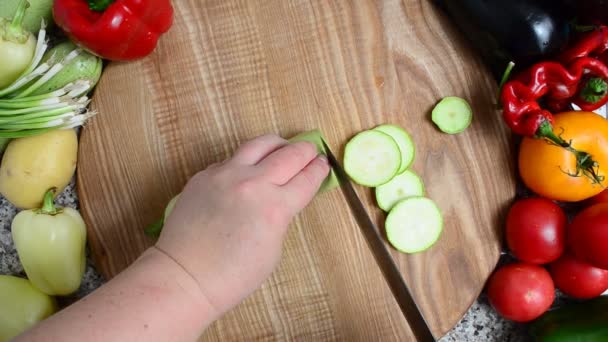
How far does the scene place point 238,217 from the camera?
1.02 metres

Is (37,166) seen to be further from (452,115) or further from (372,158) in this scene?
(452,115)

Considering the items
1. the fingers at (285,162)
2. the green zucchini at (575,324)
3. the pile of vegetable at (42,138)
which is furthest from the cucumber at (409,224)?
the pile of vegetable at (42,138)

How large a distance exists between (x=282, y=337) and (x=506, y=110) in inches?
27.1

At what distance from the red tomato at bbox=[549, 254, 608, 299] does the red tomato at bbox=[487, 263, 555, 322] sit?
0.03 meters

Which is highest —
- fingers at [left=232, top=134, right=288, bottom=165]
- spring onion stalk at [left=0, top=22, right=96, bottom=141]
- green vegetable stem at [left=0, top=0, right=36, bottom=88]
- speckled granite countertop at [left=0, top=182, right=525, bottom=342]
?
green vegetable stem at [left=0, top=0, right=36, bottom=88]

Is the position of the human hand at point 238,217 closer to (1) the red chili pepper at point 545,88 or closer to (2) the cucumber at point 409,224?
(2) the cucumber at point 409,224

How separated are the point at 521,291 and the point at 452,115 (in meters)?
0.43

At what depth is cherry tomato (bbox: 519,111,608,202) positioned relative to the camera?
118 cm

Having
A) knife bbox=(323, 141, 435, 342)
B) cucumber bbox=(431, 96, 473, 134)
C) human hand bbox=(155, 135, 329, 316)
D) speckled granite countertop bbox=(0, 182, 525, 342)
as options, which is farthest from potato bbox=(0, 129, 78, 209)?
cucumber bbox=(431, 96, 473, 134)

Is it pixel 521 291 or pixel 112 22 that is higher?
pixel 112 22

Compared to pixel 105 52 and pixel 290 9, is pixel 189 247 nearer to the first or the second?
pixel 105 52

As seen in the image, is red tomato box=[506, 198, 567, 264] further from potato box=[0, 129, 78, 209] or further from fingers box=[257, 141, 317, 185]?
potato box=[0, 129, 78, 209]

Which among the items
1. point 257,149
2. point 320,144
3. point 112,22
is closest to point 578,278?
point 320,144

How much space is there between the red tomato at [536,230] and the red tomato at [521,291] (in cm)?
3
